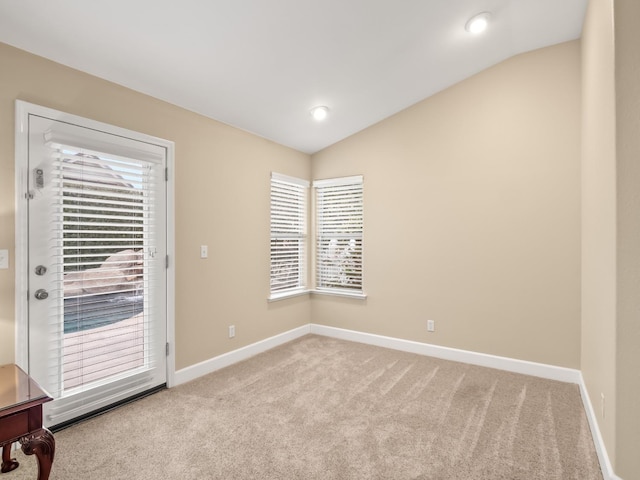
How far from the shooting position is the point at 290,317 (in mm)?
4234

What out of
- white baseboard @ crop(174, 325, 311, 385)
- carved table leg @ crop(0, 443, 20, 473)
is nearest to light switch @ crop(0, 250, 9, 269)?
carved table leg @ crop(0, 443, 20, 473)

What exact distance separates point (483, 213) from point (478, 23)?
1.67m

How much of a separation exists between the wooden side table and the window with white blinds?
2.60 m

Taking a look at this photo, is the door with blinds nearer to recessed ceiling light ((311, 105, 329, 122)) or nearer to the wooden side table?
the wooden side table

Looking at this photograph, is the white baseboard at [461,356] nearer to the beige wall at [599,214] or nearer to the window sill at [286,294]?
the beige wall at [599,214]

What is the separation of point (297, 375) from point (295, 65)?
9.01 feet

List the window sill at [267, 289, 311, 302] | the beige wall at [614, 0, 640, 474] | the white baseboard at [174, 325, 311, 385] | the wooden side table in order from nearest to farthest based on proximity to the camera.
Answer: the wooden side table < the beige wall at [614, 0, 640, 474] < the white baseboard at [174, 325, 311, 385] < the window sill at [267, 289, 311, 302]

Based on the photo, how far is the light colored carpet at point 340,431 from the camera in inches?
73.2

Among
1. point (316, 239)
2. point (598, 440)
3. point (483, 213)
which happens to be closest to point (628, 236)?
point (598, 440)

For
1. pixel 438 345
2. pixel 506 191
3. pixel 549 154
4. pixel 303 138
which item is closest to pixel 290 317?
pixel 438 345

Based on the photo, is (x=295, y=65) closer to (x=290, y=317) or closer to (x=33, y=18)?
(x=33, y=18)

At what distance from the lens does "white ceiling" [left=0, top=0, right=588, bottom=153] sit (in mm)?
1994

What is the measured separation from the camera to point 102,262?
2.40 m

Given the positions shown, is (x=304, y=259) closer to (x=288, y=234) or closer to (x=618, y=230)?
(x=288, y=234)
